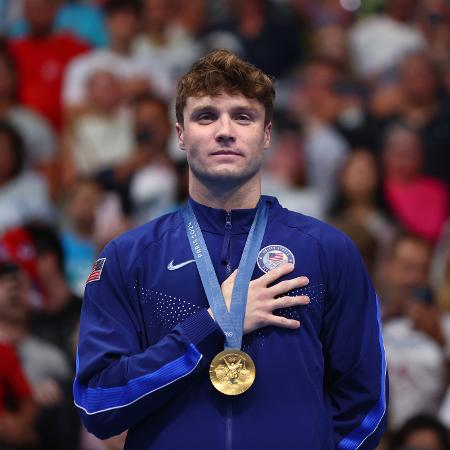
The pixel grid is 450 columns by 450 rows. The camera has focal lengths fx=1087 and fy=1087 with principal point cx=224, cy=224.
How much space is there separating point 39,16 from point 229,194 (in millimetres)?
7116

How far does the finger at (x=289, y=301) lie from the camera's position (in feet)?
10.9

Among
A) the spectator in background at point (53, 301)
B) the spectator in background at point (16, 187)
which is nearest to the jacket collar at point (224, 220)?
the spectator in background at point (53, 301)

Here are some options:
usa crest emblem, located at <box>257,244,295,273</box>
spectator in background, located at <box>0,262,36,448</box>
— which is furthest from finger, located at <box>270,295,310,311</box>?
spectator in background, located at <box>0,262,36,448</box>

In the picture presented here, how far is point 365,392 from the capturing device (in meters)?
3.53

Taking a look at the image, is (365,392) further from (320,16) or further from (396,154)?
(320,16)

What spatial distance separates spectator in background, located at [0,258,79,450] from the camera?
668 centimetres

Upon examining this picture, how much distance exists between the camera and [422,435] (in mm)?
6570

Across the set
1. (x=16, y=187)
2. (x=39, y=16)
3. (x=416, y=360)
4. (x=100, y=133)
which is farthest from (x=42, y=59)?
(x=416, y=360)

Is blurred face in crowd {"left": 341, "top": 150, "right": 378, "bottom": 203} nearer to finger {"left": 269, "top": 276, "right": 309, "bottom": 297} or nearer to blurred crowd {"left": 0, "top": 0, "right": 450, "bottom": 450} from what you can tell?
blurred crowd {"left": 0, "top": 0, "right": 450, "bottom": 450}

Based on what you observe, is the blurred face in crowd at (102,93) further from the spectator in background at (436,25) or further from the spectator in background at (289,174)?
the spectator in background at (436,25)

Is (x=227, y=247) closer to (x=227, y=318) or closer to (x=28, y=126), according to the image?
(x=227, y=318)

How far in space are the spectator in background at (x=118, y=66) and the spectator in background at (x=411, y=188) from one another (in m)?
2.20

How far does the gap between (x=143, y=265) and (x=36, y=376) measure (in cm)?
361

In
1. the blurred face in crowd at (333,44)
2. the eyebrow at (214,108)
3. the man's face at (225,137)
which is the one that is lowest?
the blurred face in crowd at (333,44)
